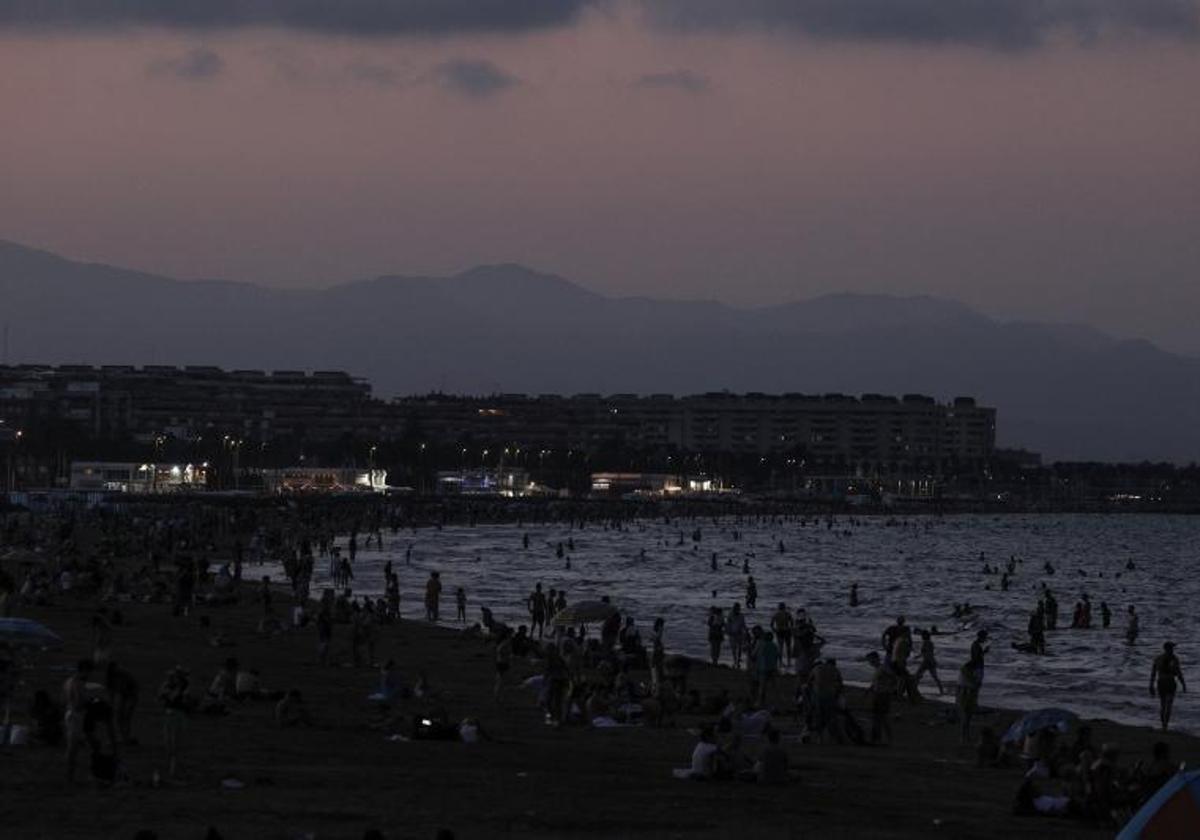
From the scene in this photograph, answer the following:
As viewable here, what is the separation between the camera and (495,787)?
17422 mm

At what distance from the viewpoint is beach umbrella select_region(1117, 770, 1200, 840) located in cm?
1215

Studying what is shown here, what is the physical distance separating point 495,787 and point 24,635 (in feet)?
22.1

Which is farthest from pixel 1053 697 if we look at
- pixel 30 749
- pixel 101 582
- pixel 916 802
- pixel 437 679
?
pixel 101 582

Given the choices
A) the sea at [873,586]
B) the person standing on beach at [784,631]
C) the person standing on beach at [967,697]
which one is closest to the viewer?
the person standing on beach at [967,697]

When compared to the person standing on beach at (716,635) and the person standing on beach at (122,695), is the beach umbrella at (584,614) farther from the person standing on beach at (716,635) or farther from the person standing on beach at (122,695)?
the person standing on beach at (122,695)

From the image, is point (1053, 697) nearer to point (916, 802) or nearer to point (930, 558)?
point (916, 802)

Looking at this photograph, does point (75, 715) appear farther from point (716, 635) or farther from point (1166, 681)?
point (716, 635)

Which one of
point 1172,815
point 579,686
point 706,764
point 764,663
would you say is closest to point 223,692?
point 579,686

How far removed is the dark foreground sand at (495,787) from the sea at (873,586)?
813cm

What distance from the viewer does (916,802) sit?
59.3 feet

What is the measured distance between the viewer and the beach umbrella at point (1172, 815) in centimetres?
1215

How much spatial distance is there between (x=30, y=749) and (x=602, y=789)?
4992 millimetres

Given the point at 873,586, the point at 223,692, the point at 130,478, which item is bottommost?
the point at 873,586

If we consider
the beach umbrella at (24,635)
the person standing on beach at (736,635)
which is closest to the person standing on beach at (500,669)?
the beach umbrella at (24,635)
